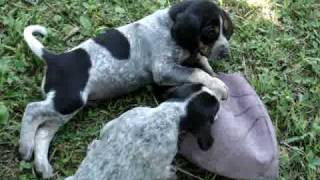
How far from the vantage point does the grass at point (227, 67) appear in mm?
5137

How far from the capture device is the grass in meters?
5.14

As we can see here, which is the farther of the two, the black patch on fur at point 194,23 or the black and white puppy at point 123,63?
the black patch on fur at point 194,23

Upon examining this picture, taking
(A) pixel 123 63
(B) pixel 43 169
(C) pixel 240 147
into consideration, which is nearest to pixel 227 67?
(A) pixel 123 63

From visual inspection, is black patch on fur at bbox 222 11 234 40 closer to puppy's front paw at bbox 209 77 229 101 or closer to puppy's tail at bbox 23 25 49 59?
puppy's front paw at bbox 209 77 229 101

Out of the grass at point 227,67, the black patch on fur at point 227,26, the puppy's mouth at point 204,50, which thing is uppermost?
the black patch on fur at point 227,26

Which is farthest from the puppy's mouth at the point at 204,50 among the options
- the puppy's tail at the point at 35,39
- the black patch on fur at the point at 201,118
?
the puppy's tail at the point at 35,39

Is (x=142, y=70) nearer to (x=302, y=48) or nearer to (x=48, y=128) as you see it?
(x=48, y=128)

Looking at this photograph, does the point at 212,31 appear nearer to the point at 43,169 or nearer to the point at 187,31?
the point at 187,31

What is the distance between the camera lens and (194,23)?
5.13 meters

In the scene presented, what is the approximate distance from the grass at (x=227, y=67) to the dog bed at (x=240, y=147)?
200 mm

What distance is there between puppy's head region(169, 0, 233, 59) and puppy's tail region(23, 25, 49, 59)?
3.52ft

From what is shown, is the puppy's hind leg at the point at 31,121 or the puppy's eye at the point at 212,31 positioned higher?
the puppy's eye at the point at 212,31

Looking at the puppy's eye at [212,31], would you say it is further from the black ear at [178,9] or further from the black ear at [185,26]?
the black ear at [178,9]

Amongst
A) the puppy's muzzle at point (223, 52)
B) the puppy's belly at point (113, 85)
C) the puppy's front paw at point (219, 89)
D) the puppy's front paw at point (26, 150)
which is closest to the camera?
the puppy's front paw at point (26, 150)
